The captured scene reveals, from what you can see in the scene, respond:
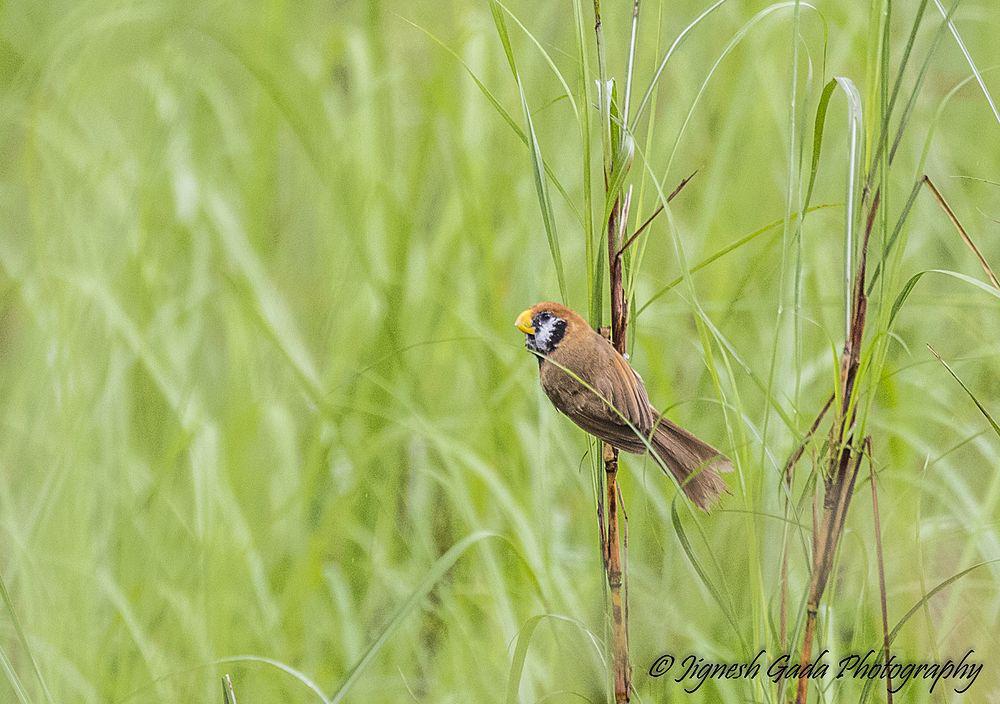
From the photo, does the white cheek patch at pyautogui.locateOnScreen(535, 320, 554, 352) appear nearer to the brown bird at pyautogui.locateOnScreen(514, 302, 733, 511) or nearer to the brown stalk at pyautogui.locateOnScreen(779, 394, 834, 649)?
the brown bird at pyautogui.locateOnScreen(514, 302, 733, 511)

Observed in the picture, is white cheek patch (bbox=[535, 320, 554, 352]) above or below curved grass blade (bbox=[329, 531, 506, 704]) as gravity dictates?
above

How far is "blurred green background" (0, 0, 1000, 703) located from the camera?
1166mm

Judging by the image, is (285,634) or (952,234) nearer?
(285,634)

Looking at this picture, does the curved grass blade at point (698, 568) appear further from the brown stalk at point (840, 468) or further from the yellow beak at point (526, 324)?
the yellow beak at point (526, 324)

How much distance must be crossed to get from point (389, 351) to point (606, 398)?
2.08ft

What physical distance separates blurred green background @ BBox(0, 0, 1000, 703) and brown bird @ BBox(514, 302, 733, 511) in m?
0.28

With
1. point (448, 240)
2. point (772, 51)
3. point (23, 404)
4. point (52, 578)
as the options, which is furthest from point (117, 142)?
point (772, 51)

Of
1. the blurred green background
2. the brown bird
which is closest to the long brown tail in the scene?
the brown bird

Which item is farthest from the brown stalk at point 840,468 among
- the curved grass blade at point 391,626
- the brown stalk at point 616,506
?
the curved grass blade at point 391,626

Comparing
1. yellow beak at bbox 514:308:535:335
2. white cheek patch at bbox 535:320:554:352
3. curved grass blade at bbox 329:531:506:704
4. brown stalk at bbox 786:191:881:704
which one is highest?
A: yellow beak at bbox 514:308:535:335

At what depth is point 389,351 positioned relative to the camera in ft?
4.22

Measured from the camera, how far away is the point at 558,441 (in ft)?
3.82

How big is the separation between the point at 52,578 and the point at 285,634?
311mm

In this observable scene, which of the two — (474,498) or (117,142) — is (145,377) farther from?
(474,498)
